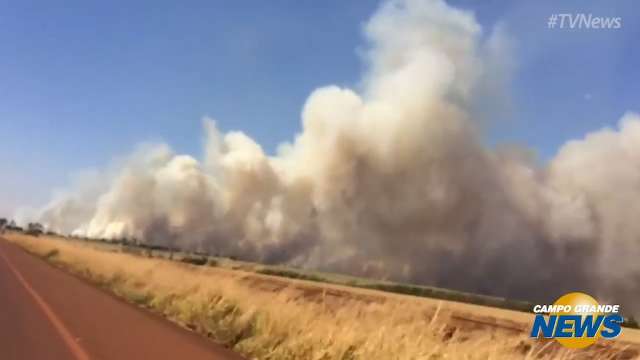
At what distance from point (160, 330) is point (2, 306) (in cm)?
477

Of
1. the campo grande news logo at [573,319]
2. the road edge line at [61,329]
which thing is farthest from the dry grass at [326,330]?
the road edge line at [61,329]

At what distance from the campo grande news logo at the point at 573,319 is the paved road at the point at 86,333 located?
602 cm

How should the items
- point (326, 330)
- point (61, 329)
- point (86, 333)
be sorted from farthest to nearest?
point (61, 329), point (86, 333), point (326, 330)

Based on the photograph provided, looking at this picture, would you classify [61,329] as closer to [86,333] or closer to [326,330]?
[86,333]

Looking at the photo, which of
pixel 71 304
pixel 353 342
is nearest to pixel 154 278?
pixel 71 304

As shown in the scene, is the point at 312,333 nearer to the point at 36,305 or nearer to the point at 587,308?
the point at 587,308

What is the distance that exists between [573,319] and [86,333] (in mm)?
10244

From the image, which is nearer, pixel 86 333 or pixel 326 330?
pixel 326 330

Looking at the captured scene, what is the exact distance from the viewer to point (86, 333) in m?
14.6

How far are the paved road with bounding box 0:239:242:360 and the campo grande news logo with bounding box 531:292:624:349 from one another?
19.8 ft

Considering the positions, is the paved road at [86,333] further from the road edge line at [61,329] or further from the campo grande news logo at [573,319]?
the campo grande news logo at [573,319]

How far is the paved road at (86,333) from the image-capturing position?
1196cm

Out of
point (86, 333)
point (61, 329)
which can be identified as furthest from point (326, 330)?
point (61, 329)

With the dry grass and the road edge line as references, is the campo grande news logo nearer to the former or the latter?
the dry grass
